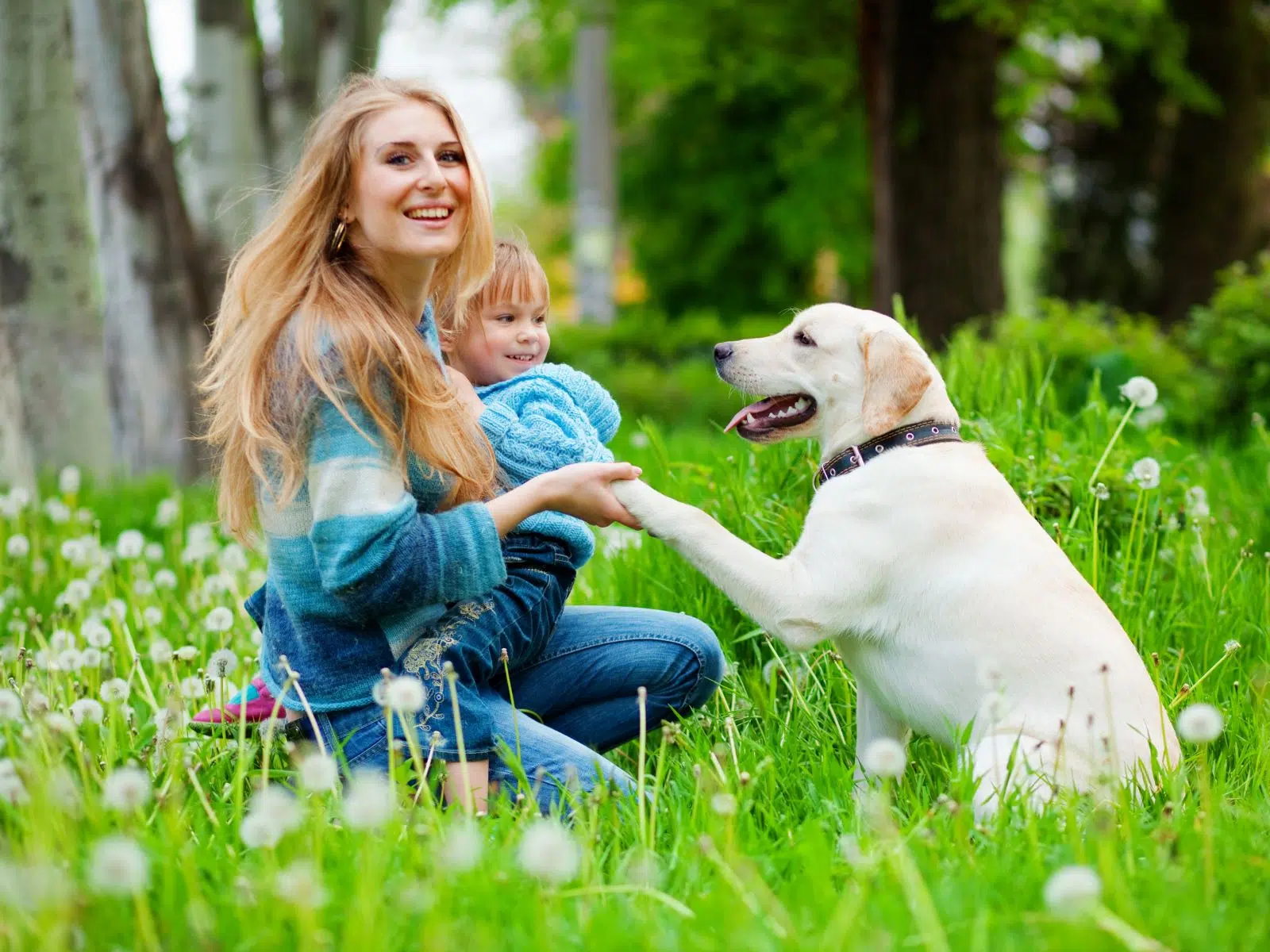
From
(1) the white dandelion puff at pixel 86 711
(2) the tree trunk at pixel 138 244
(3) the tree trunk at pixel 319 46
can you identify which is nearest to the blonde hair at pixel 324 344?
(1) the white dandelion puff at pixel 86 711

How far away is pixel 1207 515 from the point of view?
4359 mm

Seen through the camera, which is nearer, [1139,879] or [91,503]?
[1139,879]

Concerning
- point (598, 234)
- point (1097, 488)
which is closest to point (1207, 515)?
point (1097, 488)

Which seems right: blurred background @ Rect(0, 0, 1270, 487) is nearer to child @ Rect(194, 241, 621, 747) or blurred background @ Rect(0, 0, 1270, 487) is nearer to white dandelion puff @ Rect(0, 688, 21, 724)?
child @ Rect(194, 241, 621, 747)

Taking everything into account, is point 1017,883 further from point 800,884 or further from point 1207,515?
point 1207,515

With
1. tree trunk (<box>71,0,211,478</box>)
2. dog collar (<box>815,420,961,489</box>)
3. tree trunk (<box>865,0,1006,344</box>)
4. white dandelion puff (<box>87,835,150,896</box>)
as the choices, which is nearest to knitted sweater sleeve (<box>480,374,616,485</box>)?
dog collar (<box>815,420,961,489</box>)

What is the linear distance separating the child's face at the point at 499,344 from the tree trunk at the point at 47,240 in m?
4.03

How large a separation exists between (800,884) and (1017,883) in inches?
15.9

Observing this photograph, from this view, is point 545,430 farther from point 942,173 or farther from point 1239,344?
point 942,173

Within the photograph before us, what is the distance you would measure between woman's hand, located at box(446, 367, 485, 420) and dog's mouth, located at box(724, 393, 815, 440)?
709 mm

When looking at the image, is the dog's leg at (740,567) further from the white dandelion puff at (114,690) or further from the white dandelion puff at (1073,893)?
the white dandelion puff at (114,690)

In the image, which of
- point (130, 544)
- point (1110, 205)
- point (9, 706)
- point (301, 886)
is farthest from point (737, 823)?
point (1110, 205)

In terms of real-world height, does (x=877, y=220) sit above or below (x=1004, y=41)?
below

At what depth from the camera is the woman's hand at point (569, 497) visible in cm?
295
